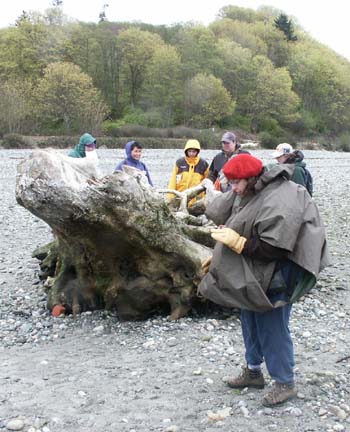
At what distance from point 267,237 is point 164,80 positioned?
75245 millimetres

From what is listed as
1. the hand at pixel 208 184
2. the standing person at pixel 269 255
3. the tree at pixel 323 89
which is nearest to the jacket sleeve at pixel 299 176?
the hand at pixel 208 184

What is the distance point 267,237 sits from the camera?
3.85m

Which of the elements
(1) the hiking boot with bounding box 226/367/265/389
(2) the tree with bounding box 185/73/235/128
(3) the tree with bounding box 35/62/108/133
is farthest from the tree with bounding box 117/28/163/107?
(1) the hiking boot with bounding box 226/367/265/389

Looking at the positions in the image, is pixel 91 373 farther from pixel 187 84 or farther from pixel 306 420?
pixel 187 84

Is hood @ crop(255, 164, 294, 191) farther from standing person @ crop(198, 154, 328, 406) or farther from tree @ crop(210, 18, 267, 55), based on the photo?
tree @ crop(210, 18, 267, 55)

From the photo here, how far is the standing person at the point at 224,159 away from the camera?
304 inches

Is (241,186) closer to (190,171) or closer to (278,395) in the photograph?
(278,395)

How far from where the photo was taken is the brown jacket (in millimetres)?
3871

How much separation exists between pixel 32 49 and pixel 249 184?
7760cm

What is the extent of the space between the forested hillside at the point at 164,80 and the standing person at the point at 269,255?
5800 cm

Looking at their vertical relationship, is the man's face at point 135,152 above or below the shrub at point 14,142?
above

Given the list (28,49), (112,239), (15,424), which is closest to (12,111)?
(28,49)

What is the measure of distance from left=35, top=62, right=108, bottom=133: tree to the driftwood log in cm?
5355

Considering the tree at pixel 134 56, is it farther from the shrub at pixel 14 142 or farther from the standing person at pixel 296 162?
the standing person at pixel 296 162
